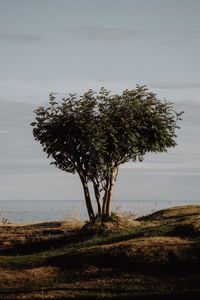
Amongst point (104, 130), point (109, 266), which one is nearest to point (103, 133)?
point (104, 130)

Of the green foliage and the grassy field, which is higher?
the green foliage

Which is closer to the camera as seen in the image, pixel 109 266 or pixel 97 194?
pixel 109 266

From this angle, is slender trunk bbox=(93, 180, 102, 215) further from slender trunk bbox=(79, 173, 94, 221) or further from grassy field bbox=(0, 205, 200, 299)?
grassy field bbox=(0, 205, 200, 299)

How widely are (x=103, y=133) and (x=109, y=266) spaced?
9.71 meters

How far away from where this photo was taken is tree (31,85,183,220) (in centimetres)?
2486

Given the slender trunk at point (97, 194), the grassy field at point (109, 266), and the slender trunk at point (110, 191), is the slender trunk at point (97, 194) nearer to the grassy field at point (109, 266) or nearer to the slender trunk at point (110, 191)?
the slender trunk at point (110, 191)

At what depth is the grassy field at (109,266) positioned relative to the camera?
516 inches

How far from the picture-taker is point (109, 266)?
16.3 m

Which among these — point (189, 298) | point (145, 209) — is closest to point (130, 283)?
point (189, 298)

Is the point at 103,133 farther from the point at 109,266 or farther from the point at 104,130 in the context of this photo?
the point at 109,266

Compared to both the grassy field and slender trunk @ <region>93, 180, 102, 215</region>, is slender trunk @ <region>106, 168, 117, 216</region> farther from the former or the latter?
the grassy field

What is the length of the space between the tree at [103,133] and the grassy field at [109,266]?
3639 millimetres

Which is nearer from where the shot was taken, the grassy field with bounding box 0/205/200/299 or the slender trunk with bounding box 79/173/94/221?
the grassy field with bounding box 0/205/200/299

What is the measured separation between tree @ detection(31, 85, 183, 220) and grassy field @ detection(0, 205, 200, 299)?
11.9 ft
